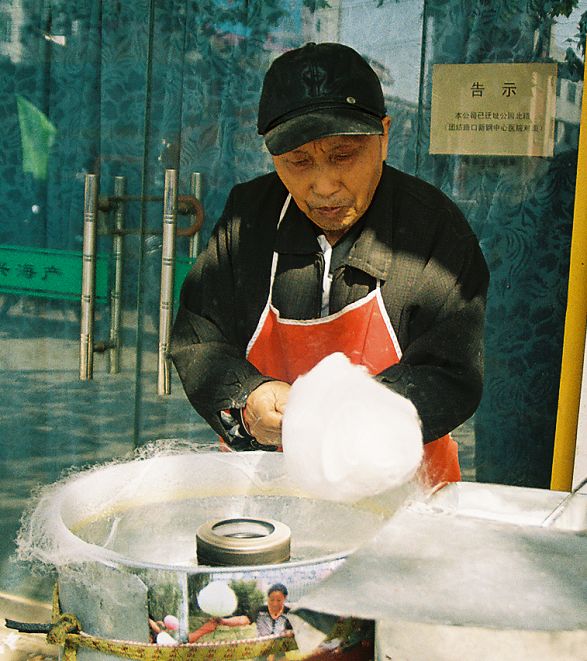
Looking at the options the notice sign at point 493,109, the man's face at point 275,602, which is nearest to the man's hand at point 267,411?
the man's face at point 275,602

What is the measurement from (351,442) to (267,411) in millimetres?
424

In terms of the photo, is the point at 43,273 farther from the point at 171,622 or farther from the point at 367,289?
the point at 171,622

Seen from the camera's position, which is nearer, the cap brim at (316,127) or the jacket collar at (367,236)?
the cap brim at (316,127)

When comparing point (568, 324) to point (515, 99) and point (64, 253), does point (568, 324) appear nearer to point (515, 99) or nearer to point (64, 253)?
point (515, 99)

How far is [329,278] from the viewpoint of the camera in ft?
7.04

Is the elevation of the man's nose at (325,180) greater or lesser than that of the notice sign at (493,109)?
lesser

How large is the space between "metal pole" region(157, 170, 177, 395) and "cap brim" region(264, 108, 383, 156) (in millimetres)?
1615

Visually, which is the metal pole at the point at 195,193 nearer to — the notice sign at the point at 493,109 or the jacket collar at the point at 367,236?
the notice sign at the point at 493,109

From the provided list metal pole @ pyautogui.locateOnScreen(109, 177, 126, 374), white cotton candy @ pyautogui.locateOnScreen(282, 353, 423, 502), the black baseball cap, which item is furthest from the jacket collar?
metal pole @ pyautogui.locateOnScreen(109, 177, 126, 374)

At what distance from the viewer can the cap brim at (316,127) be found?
1.80m

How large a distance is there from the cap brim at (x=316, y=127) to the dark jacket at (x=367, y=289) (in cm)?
31

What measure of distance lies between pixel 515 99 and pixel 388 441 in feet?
6.93

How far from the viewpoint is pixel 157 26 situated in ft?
11.3

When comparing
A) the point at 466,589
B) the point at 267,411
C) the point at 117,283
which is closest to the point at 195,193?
the point at 117,283
